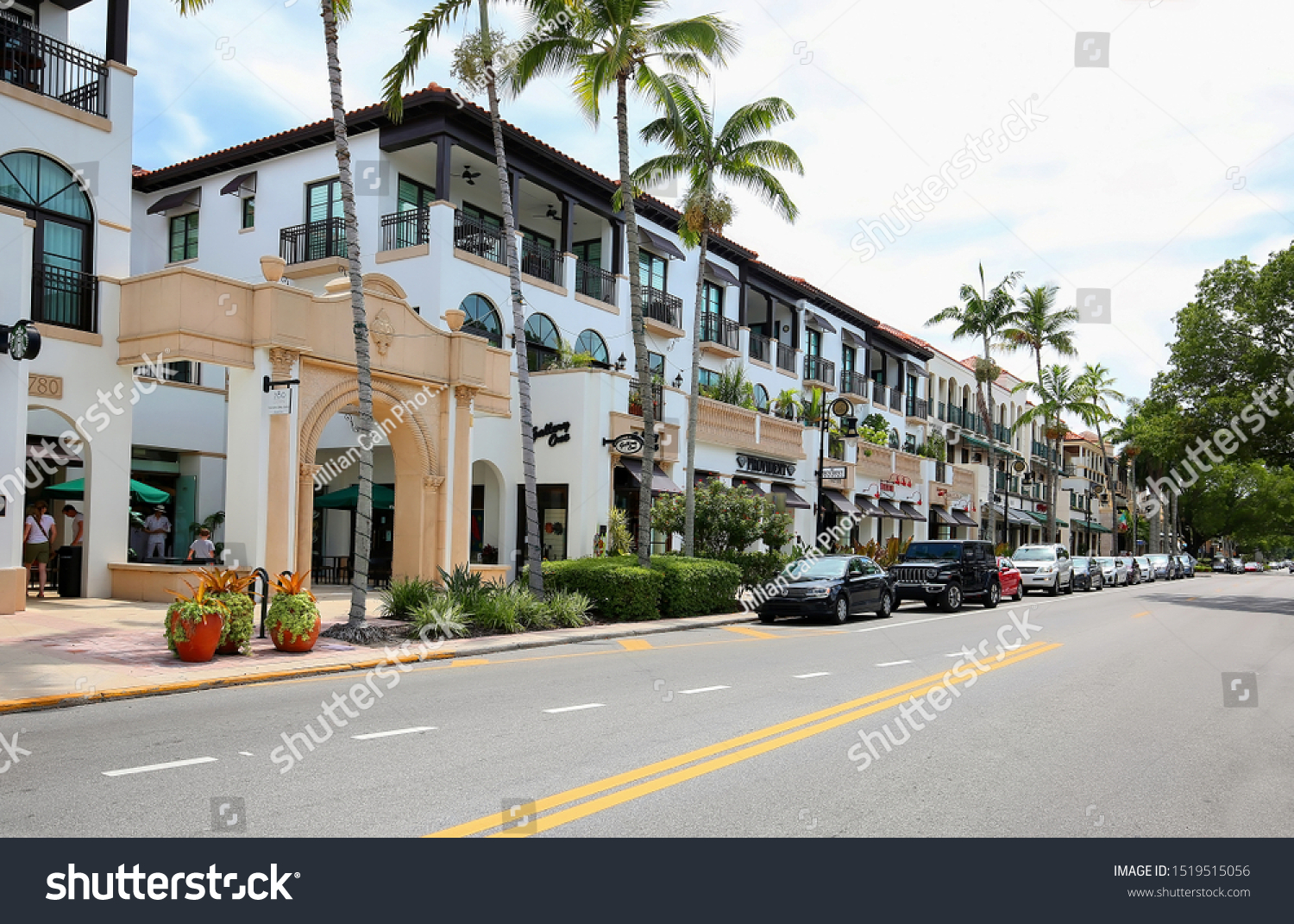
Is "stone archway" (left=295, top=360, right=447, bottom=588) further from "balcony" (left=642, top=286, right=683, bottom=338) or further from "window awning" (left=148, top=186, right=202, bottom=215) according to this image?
"window awning" (left=148, top=186, right=202, bottom=215)

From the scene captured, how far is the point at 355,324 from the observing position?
14.5 metres

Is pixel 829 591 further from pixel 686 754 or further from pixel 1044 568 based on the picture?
pixel 1044 568

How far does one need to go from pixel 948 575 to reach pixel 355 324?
55.3ft

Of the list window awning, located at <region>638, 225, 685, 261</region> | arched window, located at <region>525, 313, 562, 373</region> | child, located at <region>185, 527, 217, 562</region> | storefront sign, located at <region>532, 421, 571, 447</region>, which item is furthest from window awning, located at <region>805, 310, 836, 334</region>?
child, located at <region>185, 527, 217, 562</region>

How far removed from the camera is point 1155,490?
76.6m

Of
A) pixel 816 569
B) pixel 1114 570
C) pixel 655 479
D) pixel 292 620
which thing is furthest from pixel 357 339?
pixel 1114 570

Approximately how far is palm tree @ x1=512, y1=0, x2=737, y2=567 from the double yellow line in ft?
35.7

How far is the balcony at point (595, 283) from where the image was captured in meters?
28.9

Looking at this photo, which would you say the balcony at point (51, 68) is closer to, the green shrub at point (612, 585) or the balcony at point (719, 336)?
the green shrub at point (612, 585)

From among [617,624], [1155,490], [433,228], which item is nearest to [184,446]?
[433,228]

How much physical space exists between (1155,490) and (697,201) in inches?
2644

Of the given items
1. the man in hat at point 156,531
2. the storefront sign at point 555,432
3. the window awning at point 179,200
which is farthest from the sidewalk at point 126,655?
the window awning at point 179,200

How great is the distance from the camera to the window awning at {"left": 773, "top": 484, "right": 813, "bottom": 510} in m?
34.8
